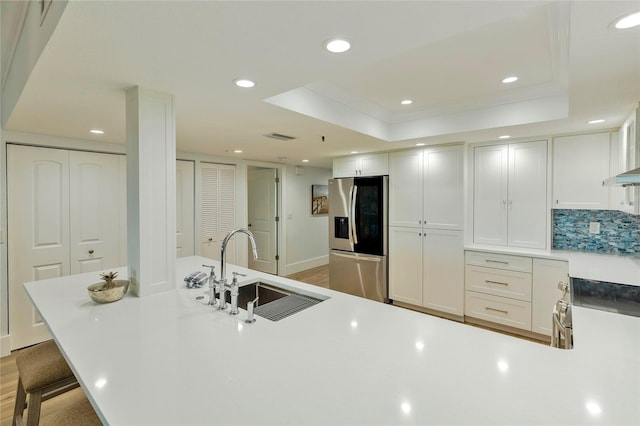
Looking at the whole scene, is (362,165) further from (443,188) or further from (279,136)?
(279,136)

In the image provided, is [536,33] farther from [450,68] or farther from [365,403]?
[365,403]

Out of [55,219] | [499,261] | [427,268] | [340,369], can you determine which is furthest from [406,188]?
[55,219]

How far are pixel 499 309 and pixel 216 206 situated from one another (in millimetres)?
3732

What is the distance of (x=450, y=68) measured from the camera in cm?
209

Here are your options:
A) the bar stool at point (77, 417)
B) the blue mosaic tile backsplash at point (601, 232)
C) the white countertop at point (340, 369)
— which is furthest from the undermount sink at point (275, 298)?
the blue mosaic tile backsplash at point (601, 232)

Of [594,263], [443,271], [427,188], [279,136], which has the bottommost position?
[443,271]

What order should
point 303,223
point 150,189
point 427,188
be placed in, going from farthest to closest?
point 303,223 < point 427,188 < point 150,189

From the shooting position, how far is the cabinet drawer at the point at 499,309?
3.09m

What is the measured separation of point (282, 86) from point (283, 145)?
1.78 meters

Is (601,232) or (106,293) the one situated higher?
(601,232)

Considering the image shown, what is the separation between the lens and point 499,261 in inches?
126

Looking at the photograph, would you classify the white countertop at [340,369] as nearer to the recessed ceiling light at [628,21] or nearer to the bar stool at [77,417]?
the bar stool at [77,417]

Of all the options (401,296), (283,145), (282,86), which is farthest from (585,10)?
(401,296)

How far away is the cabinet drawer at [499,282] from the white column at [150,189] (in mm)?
3020
